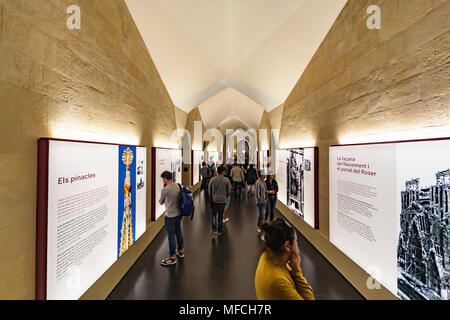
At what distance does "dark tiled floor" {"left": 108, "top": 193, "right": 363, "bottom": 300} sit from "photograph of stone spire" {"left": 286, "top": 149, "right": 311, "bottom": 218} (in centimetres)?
78

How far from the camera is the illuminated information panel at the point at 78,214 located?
1519 millimetres

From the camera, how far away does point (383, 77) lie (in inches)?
87.7

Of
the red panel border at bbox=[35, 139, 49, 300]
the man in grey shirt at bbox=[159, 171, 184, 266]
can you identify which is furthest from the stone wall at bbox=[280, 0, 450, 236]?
the red panel border at bbox=[35, 139, 49, 300]

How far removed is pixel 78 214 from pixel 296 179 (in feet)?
14.3

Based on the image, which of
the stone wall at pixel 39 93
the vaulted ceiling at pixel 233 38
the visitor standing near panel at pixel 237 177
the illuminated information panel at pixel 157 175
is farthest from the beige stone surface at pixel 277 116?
the stone wall at pixel 39 93

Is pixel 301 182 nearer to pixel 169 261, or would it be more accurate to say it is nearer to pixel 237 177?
pixel 169 261

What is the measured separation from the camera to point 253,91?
24.0ft

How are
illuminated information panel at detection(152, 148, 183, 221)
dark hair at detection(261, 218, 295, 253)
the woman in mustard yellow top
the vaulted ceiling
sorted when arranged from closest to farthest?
the woman in mustard yellow top < dark hair at detection(261, 218, 295, 253) < the vaulted ceiling < illuminated information panel at detection(152, 148, 183, 221)

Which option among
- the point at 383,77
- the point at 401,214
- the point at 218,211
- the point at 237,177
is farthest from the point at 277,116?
the point at 401,214

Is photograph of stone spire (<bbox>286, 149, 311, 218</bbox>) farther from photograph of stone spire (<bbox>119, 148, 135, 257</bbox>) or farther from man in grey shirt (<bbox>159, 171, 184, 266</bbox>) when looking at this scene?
photograph of stone spire (<bbox>119, 148, 135, 257</bbox>)

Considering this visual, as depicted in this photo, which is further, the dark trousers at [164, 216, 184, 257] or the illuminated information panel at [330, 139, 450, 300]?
the dark trousers at [164, 216, 184, 257]

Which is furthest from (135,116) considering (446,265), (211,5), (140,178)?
(446,265)

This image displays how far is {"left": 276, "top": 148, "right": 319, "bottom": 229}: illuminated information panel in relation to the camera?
3.75 metres
